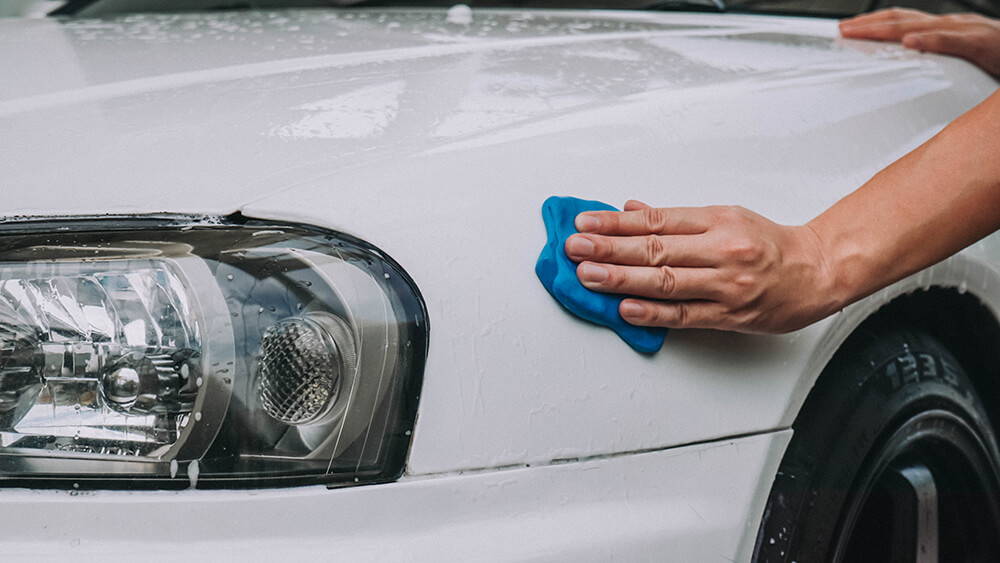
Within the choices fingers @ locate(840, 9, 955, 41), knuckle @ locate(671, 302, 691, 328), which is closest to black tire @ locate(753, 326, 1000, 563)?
knuckle @ locate(671, 302, 691, 328)

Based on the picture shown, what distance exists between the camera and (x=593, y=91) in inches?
55.5

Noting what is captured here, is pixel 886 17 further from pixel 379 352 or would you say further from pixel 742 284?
pixel 379 352

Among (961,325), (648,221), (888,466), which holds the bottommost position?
(888,466)

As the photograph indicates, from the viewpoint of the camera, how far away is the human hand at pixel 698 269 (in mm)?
1134

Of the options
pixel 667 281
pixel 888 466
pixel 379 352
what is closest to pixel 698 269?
pixel 667 281

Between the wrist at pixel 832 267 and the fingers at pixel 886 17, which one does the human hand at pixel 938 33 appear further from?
the wrist at pixel 832 267

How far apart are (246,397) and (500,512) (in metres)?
0.29

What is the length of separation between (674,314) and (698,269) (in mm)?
63

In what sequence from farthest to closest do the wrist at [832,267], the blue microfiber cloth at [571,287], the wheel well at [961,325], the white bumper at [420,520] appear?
the wheel well at [961,325]
the wrist at [832,267]
the blue microfiber cloth at [571,287]
the white bumper at [420,520]

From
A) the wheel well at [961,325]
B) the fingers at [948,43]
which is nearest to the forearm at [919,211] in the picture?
the wheel well at [961,325]

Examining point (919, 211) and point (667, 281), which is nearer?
point (667, 281)

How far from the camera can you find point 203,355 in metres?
1.05

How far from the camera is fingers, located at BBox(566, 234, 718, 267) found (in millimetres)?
1125

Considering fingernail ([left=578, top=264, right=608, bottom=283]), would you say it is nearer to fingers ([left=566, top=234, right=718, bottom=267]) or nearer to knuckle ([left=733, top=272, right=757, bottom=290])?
fingers ([left=566, top=234, right=718, bottom=267])
